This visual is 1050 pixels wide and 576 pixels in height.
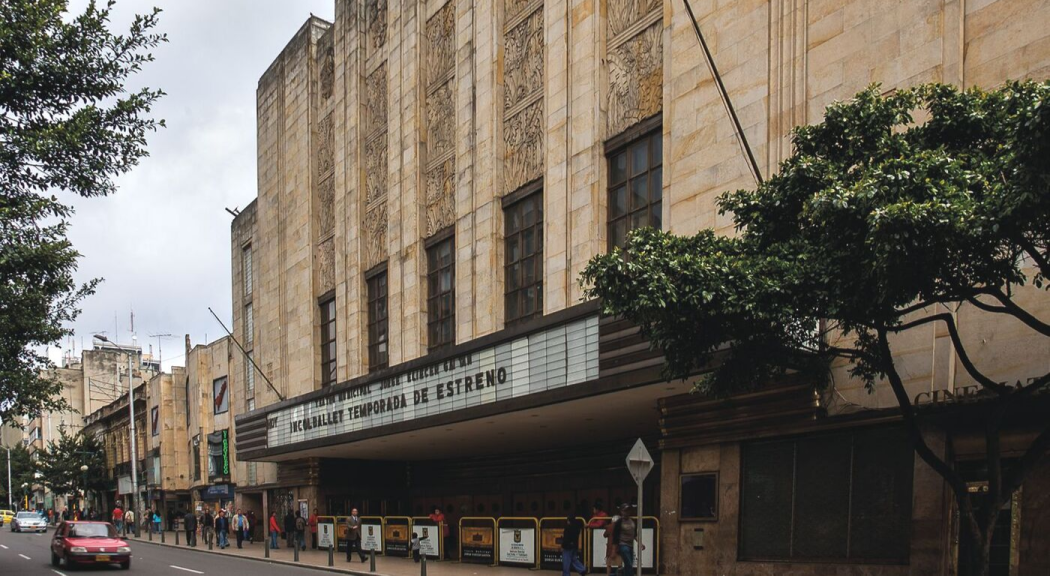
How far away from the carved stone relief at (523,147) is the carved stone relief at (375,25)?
369 inches

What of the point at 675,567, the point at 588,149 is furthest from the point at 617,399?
the point at 588,149

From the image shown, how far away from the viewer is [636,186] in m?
22.4

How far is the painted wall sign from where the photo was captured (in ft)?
79.2

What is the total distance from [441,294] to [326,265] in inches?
359

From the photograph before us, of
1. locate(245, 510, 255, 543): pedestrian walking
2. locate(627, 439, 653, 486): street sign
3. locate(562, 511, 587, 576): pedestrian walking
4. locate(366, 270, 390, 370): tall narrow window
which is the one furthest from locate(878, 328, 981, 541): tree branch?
locate(245, 510, 255, 543): pedestrian walking

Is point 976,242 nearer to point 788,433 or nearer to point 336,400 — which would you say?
point 788,433

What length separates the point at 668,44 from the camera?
69.4ft

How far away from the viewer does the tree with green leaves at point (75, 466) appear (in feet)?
235

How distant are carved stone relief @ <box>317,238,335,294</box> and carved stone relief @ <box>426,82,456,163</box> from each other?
312 inches

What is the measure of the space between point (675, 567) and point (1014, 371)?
27.3ft

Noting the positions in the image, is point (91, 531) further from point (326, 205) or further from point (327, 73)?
point (327, 73)

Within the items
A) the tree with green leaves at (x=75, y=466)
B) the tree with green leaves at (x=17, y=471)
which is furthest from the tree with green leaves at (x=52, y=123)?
the tree with green leaves at (x=17, y=471)

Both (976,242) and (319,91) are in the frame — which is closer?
(976,242)

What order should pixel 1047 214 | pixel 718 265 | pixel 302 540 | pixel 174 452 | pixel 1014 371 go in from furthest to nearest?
1. pixel 174 452
2. pixel 302 540
3. pixel 1014 371
4. pixel 718 265
5. pixel 1047 214
